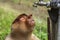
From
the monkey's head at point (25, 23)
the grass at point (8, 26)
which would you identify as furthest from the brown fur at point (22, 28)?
the grass at point (8, 26)

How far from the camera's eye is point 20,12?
5.43 metres

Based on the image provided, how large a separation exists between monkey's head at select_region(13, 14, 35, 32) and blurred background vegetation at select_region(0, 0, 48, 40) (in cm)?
252

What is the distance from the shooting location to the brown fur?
1.68 m

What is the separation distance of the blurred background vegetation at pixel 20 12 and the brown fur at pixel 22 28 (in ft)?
8.23

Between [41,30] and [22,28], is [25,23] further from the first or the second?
[41,30]

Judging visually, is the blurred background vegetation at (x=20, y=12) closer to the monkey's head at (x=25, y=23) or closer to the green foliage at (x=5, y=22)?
the green foliage at (x=5, y=22)

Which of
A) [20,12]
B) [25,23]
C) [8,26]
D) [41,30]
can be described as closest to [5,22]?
[8,26]

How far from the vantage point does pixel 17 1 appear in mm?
5797

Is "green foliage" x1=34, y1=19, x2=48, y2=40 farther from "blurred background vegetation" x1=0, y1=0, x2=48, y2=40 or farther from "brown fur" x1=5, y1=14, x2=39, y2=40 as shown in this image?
"brown fur" x1=5, y1=14, x2=39, y2=40

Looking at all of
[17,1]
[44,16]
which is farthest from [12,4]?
[44,16]

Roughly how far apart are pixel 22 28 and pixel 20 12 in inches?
148

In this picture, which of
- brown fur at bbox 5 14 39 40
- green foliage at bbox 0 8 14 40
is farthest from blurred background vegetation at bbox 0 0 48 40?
brown fur at bbox 5 14 39 40

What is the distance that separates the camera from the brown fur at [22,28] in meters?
1.68

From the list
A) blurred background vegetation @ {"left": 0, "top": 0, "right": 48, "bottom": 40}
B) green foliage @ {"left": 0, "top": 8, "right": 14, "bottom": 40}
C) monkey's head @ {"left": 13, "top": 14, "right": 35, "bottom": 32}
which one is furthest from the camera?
blurred background vegetation @ {"left": 0, "top": 0, "right": 48, "bottom": 40}
